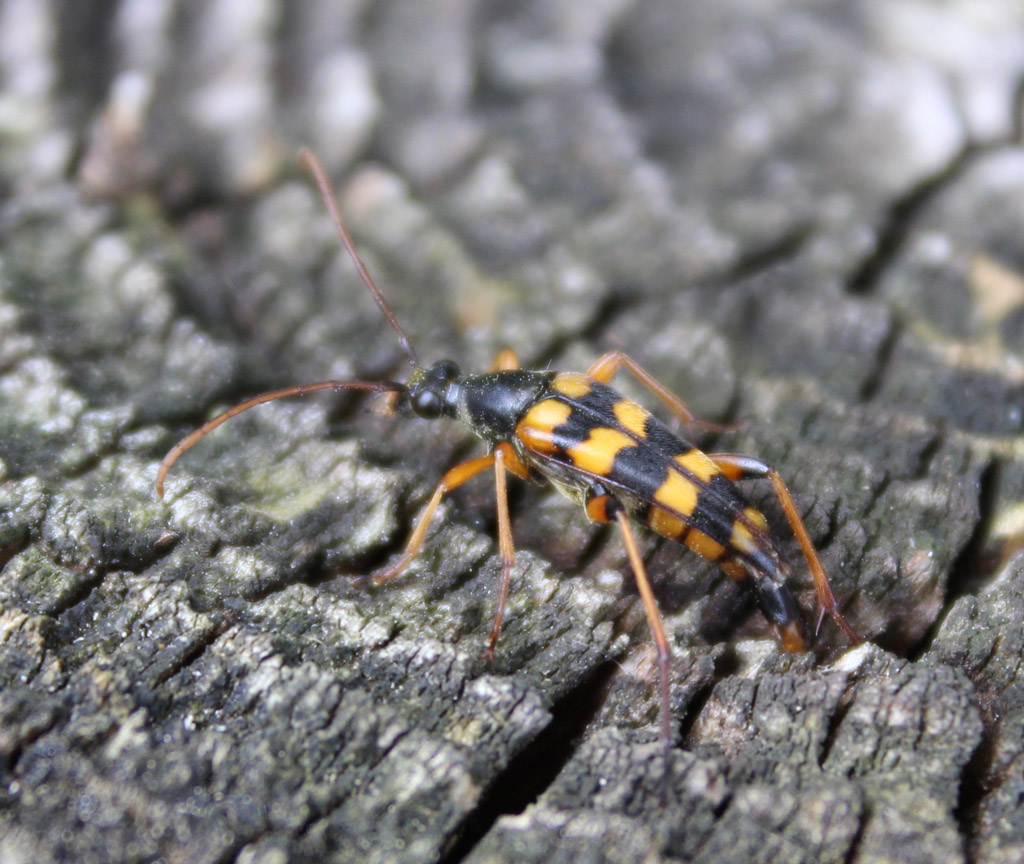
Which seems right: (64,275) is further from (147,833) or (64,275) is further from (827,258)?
(827,258)

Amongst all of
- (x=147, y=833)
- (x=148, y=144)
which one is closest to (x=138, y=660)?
(x=147, y=833)

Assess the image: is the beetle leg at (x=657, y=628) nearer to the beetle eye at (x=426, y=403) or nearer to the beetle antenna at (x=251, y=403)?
the beetle eye at (x=426, y=403)

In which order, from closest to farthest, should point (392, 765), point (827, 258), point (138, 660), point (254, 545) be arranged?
point (392, 765)
point (138, 660)
point (254, 545)
point (827, 258)

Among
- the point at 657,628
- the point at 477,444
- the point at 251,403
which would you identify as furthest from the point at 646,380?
the point at 251,403

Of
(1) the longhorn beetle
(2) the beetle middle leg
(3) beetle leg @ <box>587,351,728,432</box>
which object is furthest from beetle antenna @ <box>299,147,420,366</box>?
(2) the beetle middle leg

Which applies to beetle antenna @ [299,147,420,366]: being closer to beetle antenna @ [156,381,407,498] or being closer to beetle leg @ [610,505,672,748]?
beetle antenna @ [156,381,407,498]

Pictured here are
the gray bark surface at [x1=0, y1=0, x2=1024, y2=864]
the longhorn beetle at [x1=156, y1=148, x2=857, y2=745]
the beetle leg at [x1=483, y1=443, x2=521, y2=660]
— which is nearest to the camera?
the gray bark surface at [x1=0, y1=0, x2=1024, y2=864]

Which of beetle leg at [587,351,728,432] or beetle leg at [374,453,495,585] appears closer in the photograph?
beetle leg at [374,453,495,585]
